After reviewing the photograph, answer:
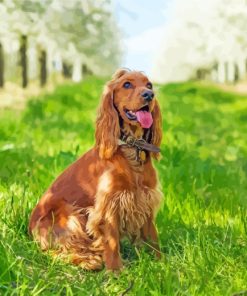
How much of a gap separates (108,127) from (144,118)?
272mm

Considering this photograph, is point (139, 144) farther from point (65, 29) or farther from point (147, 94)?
point (65, 29)

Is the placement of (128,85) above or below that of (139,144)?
above

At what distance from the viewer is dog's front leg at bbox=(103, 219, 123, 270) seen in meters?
4.43

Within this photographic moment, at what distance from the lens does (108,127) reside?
14.5 feet

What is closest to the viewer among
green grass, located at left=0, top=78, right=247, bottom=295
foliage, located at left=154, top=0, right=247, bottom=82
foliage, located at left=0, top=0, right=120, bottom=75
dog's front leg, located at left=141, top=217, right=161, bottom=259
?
green grass, located at left=0, top=78, right=247, bottom=295

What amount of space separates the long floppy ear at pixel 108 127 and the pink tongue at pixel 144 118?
184 millimetres

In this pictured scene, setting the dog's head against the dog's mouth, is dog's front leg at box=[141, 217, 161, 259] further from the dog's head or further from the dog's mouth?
the dog's mouth

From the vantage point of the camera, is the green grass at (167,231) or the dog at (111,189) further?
the dog at (111,189)

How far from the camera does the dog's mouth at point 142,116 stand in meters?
4.29

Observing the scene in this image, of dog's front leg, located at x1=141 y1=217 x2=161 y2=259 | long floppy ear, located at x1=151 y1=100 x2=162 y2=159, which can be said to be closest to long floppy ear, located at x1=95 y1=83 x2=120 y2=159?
long floppy ear, located at x1=151 y1=100 x2=162 y2=159

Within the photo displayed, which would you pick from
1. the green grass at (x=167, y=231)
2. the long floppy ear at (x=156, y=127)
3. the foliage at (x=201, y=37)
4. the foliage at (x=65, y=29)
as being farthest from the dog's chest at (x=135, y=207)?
the foliage at (x=201, y=37)

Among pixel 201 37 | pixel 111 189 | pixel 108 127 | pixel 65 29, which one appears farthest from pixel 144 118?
pixel 201 37

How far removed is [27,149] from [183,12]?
6227cm

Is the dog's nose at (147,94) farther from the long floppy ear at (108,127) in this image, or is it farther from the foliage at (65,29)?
the foliage at (65,29)
